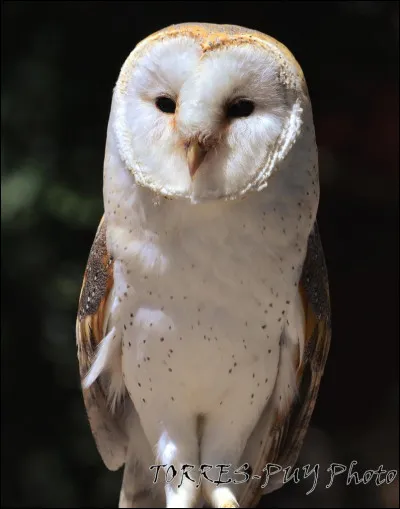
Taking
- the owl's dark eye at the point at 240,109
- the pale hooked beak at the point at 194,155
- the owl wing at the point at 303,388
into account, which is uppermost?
the owl's dark eye at the point at 240,109

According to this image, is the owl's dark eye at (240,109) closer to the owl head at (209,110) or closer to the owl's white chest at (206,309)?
the owl head at (209,110)

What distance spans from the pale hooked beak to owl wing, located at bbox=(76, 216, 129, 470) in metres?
0.30

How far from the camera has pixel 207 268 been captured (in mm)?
1288

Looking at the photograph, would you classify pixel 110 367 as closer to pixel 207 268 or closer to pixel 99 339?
pixel 99 339

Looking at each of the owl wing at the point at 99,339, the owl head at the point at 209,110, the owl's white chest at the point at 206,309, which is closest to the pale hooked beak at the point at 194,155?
the owl head at the point at 209,110

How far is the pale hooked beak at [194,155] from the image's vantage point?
3.80 feet

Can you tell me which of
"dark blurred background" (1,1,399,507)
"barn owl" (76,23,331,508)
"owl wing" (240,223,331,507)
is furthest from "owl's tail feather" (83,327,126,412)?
"dark blurred background" (1,1,399,507)

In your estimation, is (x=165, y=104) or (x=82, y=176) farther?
(x=82, y=176)

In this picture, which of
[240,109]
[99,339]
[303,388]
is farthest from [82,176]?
[240,109]

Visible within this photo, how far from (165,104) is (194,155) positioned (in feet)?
0.35

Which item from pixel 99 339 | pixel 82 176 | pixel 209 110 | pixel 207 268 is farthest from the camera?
pixel 82 176

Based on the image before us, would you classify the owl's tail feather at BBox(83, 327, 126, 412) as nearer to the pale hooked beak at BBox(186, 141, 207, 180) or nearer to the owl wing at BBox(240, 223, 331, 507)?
the owl wing at BBox(240, 223, 331, 507)

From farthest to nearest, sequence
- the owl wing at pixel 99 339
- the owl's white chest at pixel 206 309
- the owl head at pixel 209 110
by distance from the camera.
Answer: the owl wing at pixel 99 339 < the owl's white chest at pixel 206 309 < the owl head at pixel 209 110

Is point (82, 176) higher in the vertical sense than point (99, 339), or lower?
higher
